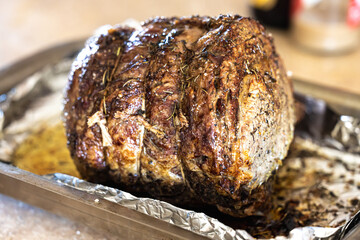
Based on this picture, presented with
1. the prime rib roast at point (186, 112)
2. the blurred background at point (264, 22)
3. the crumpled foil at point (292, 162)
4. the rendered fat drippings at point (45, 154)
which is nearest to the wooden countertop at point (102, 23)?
the blurred background at point (264, 22)

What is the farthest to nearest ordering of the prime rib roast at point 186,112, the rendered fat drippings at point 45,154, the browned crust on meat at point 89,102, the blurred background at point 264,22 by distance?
the blurred background at point 264,22 → the rendered fat drippings at point 45,154 → the browned crust on meat at point 89,102 → the prime rib roast at point 186,112

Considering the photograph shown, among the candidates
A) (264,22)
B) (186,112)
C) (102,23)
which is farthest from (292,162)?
(102,23)

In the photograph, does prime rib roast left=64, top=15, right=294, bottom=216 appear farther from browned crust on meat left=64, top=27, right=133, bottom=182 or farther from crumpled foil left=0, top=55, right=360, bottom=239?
crumpled foil left=0, top=55, right=360, bottom=239

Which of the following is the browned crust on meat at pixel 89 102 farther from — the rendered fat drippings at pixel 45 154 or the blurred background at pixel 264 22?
the blurred background at pixel 264 22

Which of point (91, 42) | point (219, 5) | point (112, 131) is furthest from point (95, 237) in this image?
point (219, 5)

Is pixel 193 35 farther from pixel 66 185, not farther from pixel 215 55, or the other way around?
pixel 66 185

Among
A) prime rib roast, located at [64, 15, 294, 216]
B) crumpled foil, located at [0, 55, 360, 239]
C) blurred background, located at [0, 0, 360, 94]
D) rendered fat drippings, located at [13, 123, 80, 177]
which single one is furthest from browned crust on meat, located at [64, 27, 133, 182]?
blurred background, located at [0, 0, 360, 94]

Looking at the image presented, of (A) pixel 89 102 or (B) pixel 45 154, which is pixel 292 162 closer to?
(A) pixel 89 102
